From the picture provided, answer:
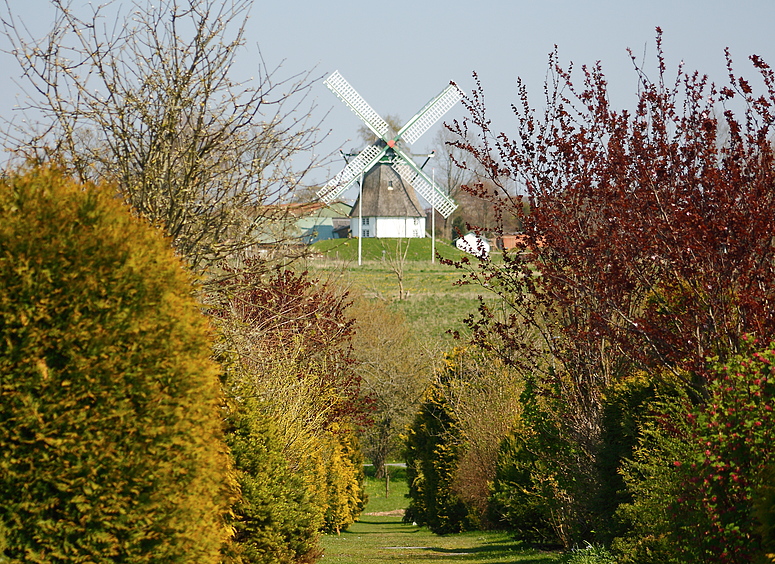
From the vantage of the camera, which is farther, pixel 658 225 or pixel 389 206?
pixel 389 206

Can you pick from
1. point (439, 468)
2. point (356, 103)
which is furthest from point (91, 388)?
point (356, 103)

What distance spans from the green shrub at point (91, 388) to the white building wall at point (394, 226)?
241ft

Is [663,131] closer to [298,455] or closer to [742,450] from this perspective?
[742,450]

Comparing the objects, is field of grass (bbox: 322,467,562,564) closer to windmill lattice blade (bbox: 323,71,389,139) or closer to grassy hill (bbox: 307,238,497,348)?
grassy hill (bbox: 307,238,497,348)

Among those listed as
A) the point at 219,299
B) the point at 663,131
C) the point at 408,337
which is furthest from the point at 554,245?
the point at 408,337

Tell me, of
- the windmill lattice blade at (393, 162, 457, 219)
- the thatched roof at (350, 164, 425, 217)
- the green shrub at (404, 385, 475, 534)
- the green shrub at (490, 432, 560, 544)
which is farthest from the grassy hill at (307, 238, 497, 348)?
the green shrub at (490, 432, 560, 544)

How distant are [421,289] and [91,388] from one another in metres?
58.1

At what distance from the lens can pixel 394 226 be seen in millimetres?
80938

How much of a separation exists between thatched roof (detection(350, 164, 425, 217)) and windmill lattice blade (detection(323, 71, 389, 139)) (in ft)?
53.0

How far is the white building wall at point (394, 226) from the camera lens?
79562 millimetres

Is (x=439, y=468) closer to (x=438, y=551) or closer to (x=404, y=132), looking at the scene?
(x=438, y=551)

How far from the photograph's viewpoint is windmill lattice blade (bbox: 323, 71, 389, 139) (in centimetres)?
5694

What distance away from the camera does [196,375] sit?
18.8 feet

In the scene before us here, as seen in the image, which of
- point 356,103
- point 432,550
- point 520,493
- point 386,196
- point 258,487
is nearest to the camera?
point 258,487
